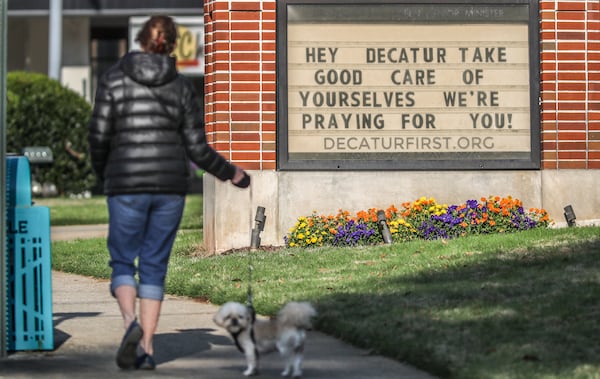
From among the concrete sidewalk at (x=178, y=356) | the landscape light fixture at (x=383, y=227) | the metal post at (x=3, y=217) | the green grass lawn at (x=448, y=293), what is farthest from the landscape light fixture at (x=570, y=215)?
the metal post at (x=3, y=217)

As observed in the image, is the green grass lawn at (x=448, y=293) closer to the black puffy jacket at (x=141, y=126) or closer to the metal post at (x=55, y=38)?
the black puffy jacket at (x=141, y=126)

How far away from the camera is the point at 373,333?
8.99 meters

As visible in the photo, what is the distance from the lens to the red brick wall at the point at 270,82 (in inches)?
603

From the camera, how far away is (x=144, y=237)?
26.3ft

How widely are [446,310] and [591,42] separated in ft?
22.8

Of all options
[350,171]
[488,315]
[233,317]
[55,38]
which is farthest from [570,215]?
[55,38]

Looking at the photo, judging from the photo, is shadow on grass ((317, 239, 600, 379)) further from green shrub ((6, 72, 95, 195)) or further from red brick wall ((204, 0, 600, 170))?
green shrub ((6, 72, 95, 195))

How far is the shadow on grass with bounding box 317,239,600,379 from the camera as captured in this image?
790 centimetres

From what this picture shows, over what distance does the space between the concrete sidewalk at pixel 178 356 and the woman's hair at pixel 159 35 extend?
6.27 feet

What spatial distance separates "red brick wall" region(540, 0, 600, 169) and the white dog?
27.6 feet

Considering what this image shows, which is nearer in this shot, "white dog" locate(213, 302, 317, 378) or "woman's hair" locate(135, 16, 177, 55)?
"white dog" locate(213, 302, 317, 378)

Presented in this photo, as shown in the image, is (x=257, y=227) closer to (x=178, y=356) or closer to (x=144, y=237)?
(x=178, y=356)

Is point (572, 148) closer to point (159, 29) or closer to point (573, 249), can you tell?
point (573, 249)

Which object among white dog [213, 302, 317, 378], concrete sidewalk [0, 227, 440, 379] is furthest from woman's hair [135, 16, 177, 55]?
concrete sidewalk [0, 227, 440, 379]
